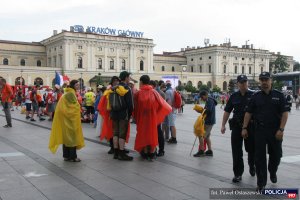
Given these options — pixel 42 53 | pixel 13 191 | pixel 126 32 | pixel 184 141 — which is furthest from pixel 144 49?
pixel 13 191

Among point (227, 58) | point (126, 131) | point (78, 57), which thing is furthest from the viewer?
point (227, 58)

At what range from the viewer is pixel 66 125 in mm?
7414

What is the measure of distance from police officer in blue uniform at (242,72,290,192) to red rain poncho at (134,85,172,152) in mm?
2519

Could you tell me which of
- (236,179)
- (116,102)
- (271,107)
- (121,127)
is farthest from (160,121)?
(271,107)

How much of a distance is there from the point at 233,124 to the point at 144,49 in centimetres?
7947

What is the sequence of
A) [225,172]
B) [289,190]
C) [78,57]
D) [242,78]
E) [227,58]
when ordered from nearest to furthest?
[289,190], [242,78], [225,172], [78,57], [227,58]

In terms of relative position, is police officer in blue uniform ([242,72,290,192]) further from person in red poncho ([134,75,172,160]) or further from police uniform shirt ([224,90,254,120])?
person in red poncho ([134,75,172,160])

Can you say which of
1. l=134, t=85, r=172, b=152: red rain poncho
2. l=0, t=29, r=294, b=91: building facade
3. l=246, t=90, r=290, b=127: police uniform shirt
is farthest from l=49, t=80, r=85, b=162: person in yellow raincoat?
l=0, t=29, r=294, b=91: building facade

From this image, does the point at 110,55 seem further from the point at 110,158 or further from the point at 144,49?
the point at 110,158

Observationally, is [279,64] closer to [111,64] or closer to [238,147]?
[111,64]

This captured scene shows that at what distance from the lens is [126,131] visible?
7598mm

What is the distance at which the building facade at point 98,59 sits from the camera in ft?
239

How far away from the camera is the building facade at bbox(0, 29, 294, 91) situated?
72.8m

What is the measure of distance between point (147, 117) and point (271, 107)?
2864mm
